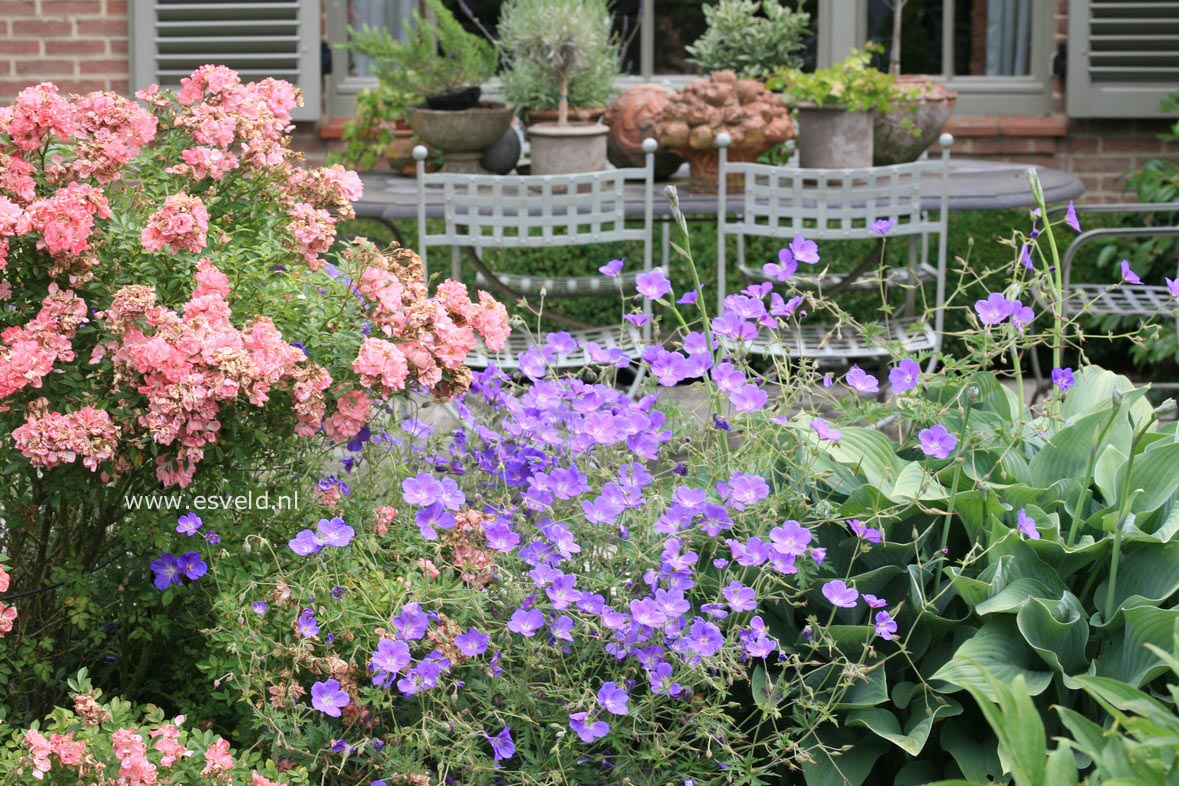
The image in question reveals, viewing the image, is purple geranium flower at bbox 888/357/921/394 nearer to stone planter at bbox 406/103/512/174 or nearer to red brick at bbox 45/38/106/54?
stone planter at bbox 406/103/512/174

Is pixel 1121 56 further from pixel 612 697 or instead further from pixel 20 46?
pixel 612 697

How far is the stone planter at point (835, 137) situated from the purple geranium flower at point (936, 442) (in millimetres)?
2150

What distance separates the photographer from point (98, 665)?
83.0 inches

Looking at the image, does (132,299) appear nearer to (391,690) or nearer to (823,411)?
(391,690)

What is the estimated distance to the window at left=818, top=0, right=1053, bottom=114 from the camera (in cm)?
562

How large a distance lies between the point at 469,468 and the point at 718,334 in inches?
16.1

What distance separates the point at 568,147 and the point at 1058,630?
7.85 feet

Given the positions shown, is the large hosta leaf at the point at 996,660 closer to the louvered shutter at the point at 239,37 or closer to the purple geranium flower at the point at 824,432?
the purple geranium flower at the point at 824,432

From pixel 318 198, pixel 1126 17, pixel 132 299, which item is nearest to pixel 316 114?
pixel 1126 17

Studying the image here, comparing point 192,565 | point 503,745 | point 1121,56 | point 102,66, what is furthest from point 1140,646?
point 102,66

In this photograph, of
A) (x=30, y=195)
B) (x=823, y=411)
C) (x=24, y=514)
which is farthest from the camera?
(x=823, y=411)

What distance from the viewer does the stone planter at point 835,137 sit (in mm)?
3990

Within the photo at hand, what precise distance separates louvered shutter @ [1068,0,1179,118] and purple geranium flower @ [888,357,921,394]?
3641 millimetres

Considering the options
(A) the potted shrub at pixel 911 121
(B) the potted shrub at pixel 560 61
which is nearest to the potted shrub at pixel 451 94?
(B) the potted shrub at pixel 560 61
